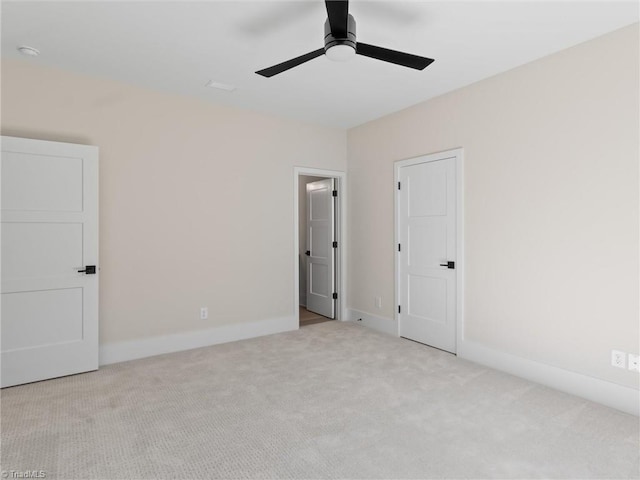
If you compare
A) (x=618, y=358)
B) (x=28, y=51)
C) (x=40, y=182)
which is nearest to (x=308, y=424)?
(x=618, y=358)

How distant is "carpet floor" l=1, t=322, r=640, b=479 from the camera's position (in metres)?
2.06

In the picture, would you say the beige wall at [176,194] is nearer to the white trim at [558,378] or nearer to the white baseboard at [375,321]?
the white baseboard at [375,321]

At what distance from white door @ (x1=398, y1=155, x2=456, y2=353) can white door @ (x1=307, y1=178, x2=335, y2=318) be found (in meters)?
1.21

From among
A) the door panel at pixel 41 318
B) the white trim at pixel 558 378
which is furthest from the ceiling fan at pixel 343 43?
the door panel at pixel 41 318

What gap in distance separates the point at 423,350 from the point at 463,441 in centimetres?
176

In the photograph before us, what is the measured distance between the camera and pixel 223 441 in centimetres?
231

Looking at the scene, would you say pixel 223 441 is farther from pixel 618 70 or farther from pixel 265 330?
pixel 618 70

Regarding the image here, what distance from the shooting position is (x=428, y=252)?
423 centimetres

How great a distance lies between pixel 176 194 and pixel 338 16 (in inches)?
107

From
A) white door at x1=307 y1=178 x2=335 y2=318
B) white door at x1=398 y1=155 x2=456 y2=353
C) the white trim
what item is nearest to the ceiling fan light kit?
white door at x1=398 y1=155 x2=456 y2=353

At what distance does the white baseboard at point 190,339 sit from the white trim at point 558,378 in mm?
2202

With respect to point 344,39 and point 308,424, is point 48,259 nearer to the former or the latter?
point 308,424

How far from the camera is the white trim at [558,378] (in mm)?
2708

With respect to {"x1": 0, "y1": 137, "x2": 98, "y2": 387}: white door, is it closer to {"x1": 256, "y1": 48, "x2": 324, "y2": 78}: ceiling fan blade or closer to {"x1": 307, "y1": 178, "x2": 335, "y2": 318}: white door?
{"x1": 256, "y1": 48, "x2": 324, "y2": 78}: ceiling fan blade
